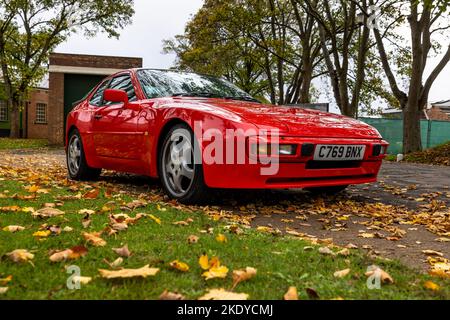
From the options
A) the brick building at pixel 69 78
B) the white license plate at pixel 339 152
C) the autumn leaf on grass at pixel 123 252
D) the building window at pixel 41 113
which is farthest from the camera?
the building window at pixel 41 113

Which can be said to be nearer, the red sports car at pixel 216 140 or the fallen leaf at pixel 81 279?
the fallen leaf at pixel 81 279

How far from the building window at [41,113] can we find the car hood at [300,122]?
42.3 meters

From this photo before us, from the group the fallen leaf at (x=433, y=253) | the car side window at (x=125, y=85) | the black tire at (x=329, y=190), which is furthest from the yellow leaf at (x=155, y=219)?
the black tire at (x=329, y=190)

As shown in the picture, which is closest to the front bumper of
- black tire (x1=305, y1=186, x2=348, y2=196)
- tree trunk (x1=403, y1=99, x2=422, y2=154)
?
black tire (x1=305, y1=186, x2=348, y2=196)

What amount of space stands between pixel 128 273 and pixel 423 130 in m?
19.3

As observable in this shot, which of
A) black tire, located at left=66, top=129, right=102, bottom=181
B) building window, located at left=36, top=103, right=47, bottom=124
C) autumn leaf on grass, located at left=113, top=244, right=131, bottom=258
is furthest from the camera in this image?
building window, located at left=36, top=103, right=47, bottom=124

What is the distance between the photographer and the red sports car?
3936 mm

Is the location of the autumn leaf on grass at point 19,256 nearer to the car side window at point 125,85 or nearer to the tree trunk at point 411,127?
the car side window at point 125,85

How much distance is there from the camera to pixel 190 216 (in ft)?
12.2

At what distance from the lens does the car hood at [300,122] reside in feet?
13.2

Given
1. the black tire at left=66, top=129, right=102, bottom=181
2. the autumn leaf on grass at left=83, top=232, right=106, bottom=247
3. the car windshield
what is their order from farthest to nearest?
the black tire at left=66, top=129, right=102, bottom=181 < the car windshield < the autumn leaf on grass at left=83, top=232, right=106, bottom=247

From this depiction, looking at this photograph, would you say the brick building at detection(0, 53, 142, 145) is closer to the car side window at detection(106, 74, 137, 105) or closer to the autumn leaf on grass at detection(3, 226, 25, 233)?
the car side window at detection(106, 74, 137, 105)

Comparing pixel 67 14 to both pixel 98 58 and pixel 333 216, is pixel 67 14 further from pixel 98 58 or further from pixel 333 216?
pixel 333 216

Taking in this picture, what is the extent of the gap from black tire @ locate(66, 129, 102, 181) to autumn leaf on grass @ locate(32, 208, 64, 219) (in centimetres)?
274
